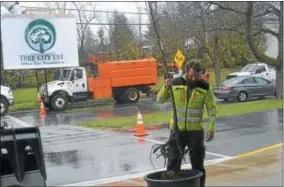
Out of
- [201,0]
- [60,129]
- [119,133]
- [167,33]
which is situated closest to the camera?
[119,133]

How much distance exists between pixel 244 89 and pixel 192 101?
72.8ft

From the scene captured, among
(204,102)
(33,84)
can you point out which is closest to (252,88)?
(33,84)

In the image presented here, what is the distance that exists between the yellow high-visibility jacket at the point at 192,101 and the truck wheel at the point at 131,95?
24590 mm

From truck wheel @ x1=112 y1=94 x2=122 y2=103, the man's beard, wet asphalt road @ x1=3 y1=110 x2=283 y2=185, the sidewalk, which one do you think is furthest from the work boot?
truck wheel @ x1=112 y1=94 x2=122 y2=103

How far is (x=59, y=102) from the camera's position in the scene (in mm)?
28125

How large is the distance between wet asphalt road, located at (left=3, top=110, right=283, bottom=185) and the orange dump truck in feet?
37.3

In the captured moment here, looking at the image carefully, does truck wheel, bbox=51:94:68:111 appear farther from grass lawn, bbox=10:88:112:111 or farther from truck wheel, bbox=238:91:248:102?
truck wheel, bbox=238:91:248:102

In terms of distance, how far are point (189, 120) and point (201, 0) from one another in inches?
731

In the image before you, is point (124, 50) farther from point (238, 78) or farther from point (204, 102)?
point (204, 102)

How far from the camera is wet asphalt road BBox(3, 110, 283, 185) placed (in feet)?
30.7

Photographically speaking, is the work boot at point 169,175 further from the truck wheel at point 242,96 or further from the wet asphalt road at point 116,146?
the truck wheel at point 242,96

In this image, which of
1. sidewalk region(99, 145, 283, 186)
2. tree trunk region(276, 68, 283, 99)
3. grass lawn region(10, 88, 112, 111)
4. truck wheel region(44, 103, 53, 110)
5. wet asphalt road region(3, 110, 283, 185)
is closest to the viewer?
sidewalk region(99, 145, 283, 186)

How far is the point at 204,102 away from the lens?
20.6ft

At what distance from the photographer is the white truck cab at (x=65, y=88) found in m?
28.1
